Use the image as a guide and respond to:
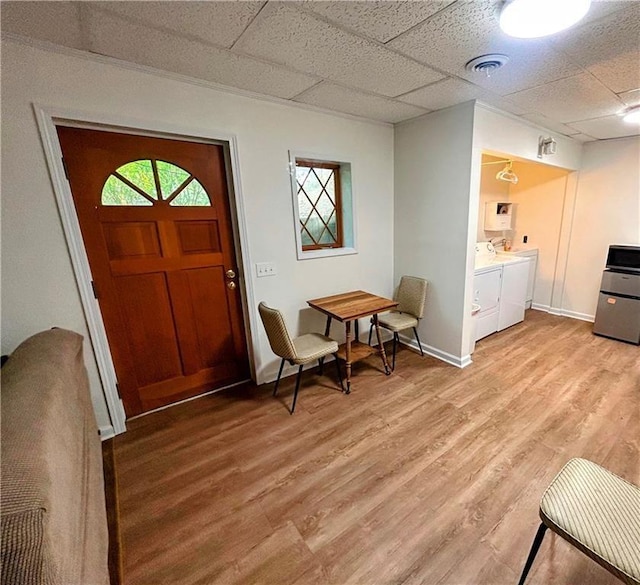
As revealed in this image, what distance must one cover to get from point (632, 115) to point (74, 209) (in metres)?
4.47

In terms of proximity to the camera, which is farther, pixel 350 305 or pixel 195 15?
pixel 350 305

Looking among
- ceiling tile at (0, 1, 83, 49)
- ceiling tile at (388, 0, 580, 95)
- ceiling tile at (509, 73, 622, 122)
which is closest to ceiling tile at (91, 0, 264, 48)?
ceiling tile at (0, 1, 83, 49)

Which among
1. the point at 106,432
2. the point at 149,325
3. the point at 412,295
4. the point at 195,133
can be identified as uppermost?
the point at 195,133

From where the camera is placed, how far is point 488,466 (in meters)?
1.79

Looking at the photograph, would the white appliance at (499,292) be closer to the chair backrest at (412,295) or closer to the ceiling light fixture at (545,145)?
the chair backrest at (412,295)

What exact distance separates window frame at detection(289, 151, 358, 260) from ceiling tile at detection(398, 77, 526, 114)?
785 millimetres

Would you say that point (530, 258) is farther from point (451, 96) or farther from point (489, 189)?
point (451, 96)

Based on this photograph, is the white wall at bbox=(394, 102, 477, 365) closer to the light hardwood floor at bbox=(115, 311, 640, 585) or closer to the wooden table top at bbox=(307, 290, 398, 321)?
the light hardwood floor at bbox=(115, 311, 640, 585)

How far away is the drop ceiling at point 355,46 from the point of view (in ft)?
4.32

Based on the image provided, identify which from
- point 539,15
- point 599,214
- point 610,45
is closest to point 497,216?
A: point 599,214

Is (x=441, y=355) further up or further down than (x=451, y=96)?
further down

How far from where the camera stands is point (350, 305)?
8.77 ft

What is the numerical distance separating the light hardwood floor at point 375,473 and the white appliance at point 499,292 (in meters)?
0.72

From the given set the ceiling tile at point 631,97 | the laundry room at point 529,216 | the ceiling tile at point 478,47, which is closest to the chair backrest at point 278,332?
the ceiling tile at point 478,47
